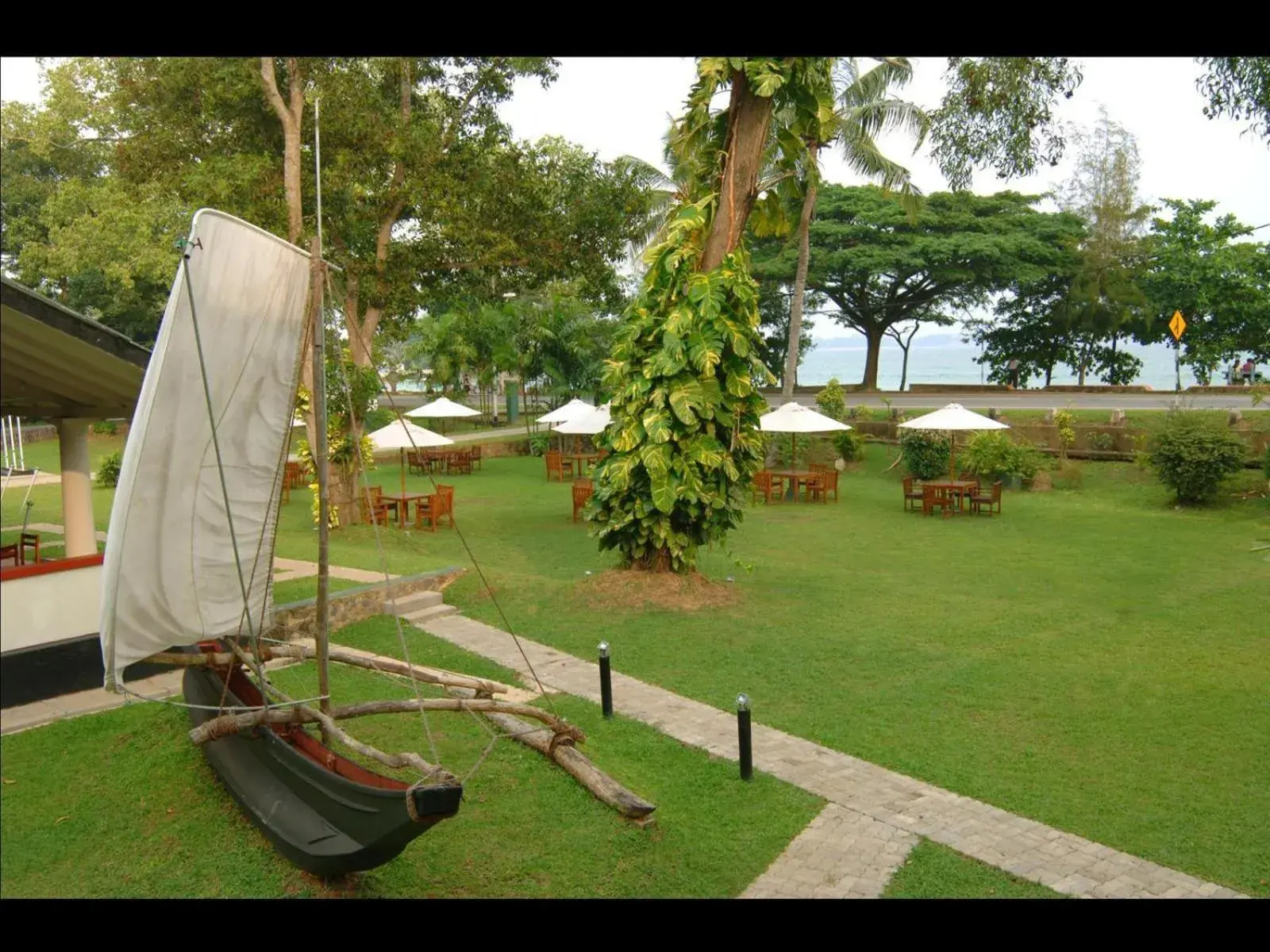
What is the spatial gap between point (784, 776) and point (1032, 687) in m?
3.23

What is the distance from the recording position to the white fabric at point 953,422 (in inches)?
786

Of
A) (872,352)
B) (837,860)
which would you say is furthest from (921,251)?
(837,860)

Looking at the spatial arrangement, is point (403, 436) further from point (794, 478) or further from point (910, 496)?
point (910, 496)

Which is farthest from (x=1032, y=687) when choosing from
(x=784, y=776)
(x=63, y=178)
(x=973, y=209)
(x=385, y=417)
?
(x=973, y=209)

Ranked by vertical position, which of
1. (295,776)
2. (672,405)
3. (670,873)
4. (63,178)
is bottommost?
(670,873)

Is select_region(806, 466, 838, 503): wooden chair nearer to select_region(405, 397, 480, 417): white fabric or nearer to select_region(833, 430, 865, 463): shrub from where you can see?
select_region(833, 430, 865, 463): shrub

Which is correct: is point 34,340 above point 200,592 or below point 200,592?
above

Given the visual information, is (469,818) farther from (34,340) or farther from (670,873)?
(34,340)

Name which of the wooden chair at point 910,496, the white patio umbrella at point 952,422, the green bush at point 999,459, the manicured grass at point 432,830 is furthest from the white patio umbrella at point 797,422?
the manicured grass at point 432,830

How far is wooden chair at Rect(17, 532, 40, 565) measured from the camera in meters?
10.7

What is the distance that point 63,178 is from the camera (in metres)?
28.8

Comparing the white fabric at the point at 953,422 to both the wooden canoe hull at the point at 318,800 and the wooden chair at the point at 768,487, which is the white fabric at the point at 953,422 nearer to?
the wooden chair at the point at 768,487

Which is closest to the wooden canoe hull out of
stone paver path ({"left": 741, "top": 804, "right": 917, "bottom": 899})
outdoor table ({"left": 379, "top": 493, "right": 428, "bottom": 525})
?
stone paver path ({"left": 741, "top": 804, "right": 917, "bottom": 899})

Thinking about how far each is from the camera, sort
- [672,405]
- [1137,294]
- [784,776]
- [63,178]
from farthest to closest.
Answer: [1137,294]
[63,178]
[672,405]
[784,776]
